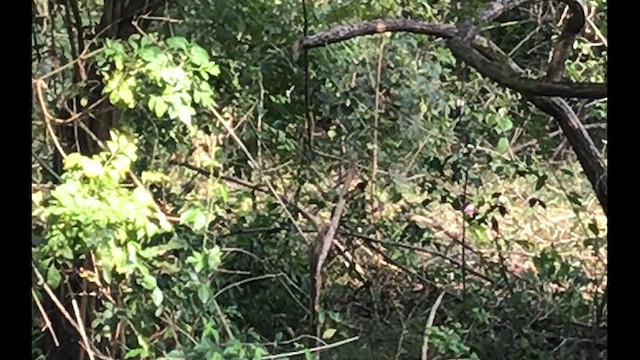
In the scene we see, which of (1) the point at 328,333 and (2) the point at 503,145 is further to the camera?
(2) the point at 503,145

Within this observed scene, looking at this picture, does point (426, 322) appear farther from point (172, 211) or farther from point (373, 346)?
point (172, 211)

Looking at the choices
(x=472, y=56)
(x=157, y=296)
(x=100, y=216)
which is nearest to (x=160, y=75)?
(x=100, y=216)

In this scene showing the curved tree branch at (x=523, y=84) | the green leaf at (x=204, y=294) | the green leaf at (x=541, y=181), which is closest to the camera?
the curved tree branch at (x=523, y=84)

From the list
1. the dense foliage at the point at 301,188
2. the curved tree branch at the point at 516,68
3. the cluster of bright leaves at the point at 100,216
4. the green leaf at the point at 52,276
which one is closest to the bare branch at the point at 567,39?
the curved tree branch at the point at 516,68

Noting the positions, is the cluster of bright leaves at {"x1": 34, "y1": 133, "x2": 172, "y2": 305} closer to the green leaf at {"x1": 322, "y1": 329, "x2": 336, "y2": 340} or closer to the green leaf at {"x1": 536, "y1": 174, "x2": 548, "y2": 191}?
the green leaf at {"x1": 322, "y1": 329, "x2": 336, "y2": 340}

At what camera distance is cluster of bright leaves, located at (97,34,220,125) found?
1272mm

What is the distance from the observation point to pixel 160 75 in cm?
126

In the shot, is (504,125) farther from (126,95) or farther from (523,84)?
(126,95)

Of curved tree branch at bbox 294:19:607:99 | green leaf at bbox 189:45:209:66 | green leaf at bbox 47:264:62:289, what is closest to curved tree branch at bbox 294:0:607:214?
curved tree branch at bbox 294:19:607:99

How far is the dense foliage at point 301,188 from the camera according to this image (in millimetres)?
1312

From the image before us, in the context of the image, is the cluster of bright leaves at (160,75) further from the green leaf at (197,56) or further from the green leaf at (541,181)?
the green leaf at (541,181)

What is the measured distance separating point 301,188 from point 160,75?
0.57m

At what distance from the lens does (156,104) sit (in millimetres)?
1279
